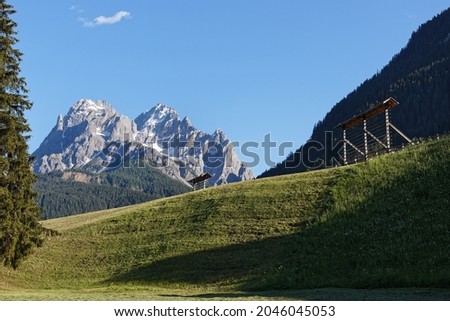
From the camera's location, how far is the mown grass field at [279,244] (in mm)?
29422

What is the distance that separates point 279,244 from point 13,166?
20496 millimetres

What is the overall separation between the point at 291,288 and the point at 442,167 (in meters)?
20.3

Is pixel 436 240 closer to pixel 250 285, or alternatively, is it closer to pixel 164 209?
pixel 250 285

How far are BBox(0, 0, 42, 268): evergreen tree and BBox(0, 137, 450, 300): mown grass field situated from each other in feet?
11.1

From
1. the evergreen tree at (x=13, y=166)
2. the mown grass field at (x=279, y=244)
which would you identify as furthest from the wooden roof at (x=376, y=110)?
the evergreen tree at (x=13, y=166)

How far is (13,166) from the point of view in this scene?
38.9m

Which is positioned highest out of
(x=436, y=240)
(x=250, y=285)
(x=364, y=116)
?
(x=364, y=116)

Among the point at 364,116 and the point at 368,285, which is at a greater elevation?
the point at 364,116

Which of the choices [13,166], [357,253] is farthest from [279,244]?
[13,166]

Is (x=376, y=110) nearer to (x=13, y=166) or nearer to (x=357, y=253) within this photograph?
(x=357, y=253)

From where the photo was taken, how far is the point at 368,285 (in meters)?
27.7
